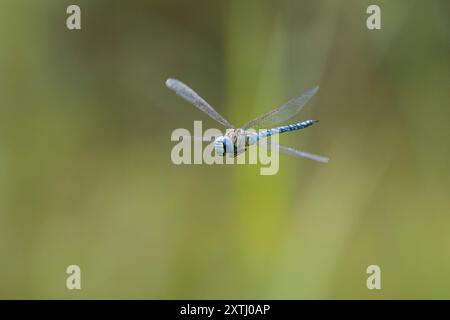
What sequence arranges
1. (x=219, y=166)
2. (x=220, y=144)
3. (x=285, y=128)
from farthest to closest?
(x=219, y=166) < (x=285, y=128) < (x=220, y=144)

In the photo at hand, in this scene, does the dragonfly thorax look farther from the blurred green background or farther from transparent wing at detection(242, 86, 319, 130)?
the blurred green background

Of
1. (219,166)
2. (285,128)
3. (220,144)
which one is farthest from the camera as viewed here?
(219,166)

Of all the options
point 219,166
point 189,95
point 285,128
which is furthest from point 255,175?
point 219,166

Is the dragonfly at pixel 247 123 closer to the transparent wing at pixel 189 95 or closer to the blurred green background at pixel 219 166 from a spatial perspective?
the transparent wing at pixel 189 95

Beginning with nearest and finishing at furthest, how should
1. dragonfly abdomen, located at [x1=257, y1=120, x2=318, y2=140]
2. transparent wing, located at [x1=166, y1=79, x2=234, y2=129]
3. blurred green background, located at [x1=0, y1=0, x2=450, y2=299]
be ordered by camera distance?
transparent wing, located at [x1=166, y1=79, x2=234, y2=129] → dragonfly abdomen, located at [x1=257, y1=120, x2=318, y2=140] → blurred green background, located at [x1=0, y1=0, x2=450, y2=299]

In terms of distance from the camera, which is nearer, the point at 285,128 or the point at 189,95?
the point at 189,95

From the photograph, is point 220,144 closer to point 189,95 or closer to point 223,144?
point 223,144

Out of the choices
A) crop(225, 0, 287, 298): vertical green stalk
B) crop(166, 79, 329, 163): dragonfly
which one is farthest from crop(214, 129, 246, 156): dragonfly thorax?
crop(225, 0, 287, 298): vertical green stalk

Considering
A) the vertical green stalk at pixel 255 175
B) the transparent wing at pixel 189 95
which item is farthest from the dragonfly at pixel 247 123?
the vertical green stalk at pixel 255 175
